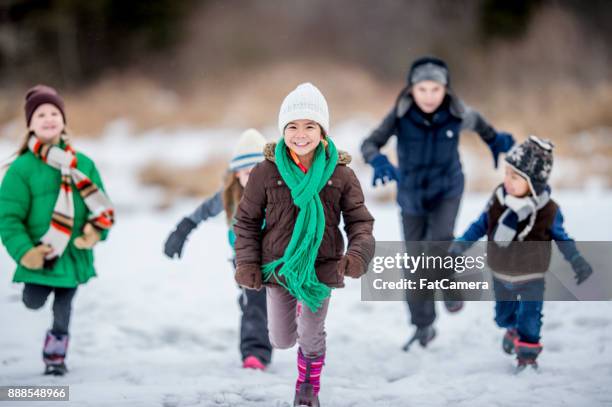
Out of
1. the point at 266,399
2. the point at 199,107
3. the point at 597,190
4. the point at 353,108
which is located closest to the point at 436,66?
the point at 266,399

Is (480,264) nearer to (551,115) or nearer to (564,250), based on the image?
(564,250)

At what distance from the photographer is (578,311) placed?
4.05m

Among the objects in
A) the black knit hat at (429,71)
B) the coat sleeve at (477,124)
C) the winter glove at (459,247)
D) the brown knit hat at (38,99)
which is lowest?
the winter glove at (459,247)

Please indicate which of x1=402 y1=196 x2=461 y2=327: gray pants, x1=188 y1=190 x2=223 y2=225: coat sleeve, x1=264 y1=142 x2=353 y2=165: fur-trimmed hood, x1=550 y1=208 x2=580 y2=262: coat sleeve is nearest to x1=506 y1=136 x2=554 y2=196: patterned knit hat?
x1=550 y1=208 x2=580 y2=262: coat sleeve

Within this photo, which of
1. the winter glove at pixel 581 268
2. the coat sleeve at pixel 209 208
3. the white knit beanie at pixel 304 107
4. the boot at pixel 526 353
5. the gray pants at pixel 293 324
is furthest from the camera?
the coat sleeve at pixel 209 208

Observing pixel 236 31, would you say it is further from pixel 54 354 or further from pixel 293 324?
pixel 293 324

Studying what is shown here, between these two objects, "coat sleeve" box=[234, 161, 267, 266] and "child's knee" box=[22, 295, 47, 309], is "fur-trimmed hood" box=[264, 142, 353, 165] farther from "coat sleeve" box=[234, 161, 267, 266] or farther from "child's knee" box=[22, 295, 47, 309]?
"child's knee" box=[22, 295, 47, 309]

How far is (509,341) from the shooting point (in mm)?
3457

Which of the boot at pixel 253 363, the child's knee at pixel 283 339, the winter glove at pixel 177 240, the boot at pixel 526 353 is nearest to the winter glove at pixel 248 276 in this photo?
the child's knee at pixel 283 339

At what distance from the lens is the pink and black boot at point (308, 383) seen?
Answer: 8.61 feet

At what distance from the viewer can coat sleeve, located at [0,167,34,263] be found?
3072 mm

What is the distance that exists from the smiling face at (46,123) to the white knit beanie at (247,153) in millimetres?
1028

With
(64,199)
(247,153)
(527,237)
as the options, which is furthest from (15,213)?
(527,237)

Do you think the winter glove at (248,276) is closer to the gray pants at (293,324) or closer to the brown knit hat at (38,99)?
the gray pants at (293,324)
